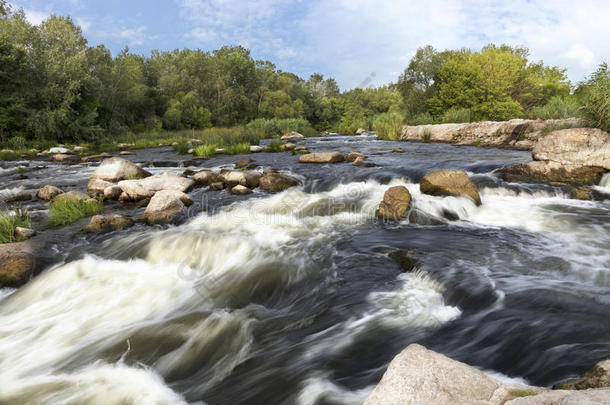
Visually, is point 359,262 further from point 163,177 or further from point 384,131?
point 384,131

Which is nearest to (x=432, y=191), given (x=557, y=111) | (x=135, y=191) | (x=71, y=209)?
(x=135, y=191)

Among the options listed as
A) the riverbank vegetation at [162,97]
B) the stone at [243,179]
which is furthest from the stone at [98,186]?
the riverbank vegetation at [162,97]

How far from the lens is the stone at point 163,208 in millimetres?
7023

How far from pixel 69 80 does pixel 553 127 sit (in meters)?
39.5

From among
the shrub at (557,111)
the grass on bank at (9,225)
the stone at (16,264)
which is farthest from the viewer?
the shrub at (557,111)

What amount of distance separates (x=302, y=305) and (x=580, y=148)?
9392 mm

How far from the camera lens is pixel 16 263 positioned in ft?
15.7

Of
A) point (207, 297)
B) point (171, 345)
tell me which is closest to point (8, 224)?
point (207, 297)

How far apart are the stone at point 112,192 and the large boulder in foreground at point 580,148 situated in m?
12.5

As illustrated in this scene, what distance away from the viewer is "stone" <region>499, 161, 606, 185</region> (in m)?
8.30

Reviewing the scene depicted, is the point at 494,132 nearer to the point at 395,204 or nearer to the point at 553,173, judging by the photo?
the point at 553,173

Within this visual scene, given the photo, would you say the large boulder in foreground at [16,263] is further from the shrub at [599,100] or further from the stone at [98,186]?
the shrub at [599,100]

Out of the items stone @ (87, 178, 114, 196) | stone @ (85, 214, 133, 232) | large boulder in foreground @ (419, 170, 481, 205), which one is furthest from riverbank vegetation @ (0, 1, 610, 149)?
stone @ (85, 214, 133, 232)

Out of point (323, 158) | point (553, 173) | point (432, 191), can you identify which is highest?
point (323, 158)
